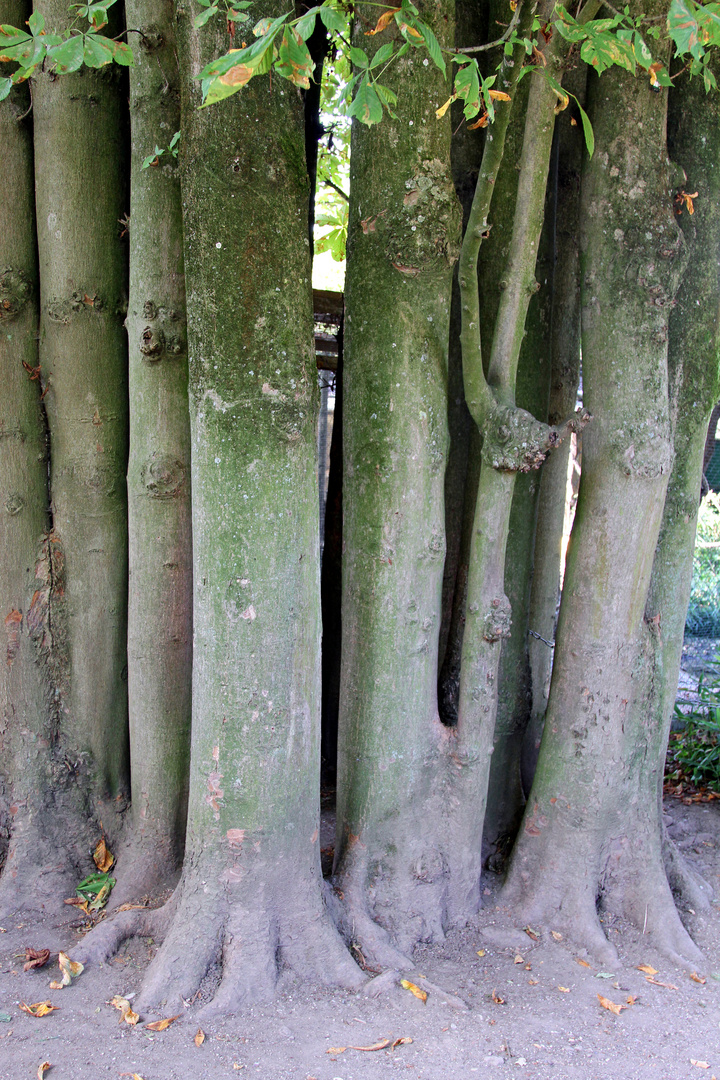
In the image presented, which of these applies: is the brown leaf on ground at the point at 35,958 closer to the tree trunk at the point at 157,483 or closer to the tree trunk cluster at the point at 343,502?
the tree trunk cluster at the point at 343,502

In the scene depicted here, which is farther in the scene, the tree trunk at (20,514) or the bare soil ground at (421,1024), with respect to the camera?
the tree trunk at (20,514)

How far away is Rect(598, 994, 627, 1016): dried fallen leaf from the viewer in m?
2.67

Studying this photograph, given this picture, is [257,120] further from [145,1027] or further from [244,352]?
[145,1027]

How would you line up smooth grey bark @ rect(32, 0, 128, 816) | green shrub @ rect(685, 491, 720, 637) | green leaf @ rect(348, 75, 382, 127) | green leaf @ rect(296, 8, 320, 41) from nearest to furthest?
1. green leaf @ rect(296, 8, 320, 41)
2. green leaf @ rect(348, 75, 382, 127)
3. smooth grey bark @ rect(32, 0, 128, 816)
4. green shrub @ rect(685, 491, 720, 637)

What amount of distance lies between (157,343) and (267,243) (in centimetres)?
62

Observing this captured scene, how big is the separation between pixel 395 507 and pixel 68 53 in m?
1.71

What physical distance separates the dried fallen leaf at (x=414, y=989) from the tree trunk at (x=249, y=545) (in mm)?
163

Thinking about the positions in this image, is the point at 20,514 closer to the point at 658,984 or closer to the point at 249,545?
the point at 249,545

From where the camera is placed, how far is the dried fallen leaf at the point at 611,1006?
2670 mm

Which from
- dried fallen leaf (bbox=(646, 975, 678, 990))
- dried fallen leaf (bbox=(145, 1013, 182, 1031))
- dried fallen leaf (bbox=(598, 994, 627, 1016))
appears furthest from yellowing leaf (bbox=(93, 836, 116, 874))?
dried fallen leaf (bbox=(646, 975, 678, 990))

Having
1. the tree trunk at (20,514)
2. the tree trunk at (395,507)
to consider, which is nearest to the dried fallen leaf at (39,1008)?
the tree trunk at (20,514)

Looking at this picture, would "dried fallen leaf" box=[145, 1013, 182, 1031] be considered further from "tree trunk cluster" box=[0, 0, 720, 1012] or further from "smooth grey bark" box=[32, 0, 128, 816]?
"smooth grey bark" box=[32, 0, 128, 816]

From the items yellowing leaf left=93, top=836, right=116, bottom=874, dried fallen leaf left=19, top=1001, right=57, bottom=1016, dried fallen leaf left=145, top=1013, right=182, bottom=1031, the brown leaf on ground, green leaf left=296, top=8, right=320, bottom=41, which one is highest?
green leaf left=296, top=8, right=320, bottom=41

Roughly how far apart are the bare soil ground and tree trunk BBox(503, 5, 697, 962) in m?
0.27
